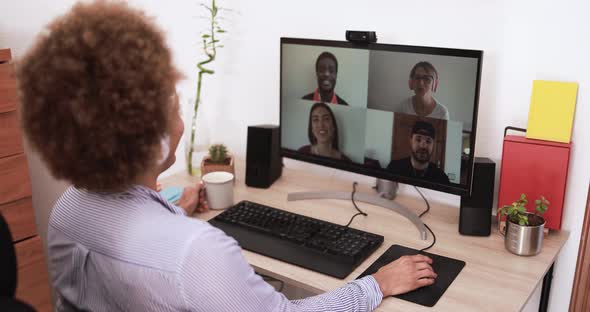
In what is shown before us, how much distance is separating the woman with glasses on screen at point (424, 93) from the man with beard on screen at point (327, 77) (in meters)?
0.24

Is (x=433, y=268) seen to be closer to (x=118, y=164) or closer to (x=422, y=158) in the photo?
(x=422, y=158)

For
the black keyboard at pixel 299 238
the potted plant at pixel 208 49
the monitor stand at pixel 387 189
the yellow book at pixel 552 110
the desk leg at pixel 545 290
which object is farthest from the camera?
the potted plant at pixel 208 49

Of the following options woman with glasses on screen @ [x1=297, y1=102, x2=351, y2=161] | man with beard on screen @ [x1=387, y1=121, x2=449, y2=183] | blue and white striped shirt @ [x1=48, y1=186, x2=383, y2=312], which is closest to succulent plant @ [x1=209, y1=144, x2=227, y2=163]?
woman with glasses on screen @ [x1=297, y1=102, x2=351, y2=161]

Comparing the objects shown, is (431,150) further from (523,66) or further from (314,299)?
(314,299)

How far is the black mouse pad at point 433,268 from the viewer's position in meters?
1.33

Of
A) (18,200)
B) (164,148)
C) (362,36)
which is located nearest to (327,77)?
(362,36)

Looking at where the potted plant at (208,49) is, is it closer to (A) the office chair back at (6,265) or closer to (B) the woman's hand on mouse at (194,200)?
(B) the woman's hand on mouse at (194,200)

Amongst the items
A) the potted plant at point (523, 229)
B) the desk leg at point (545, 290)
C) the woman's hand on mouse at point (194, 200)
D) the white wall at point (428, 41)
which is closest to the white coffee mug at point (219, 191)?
the woman's hand on mouse at point (194, 200)

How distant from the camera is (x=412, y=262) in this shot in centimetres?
141

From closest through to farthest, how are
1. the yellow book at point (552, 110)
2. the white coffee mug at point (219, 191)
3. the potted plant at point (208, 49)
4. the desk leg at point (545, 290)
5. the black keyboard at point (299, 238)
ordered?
the black keyboard at point (299, 238) → the yellow book at point (552, 110) → the desk leg at point (545, 290) → the white coffee mug at point (219, 191) → the potted plant at point (208, 49)

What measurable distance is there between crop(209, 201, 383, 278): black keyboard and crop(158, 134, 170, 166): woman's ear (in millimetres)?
547

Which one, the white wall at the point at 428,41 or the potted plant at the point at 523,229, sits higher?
the white wall at the point at 428,41

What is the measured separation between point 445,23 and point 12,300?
4.86ft

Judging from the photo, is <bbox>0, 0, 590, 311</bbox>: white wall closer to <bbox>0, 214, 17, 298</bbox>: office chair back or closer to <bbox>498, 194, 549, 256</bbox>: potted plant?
<bbox>498, 194, 549, 256</bbox>: potted plant
